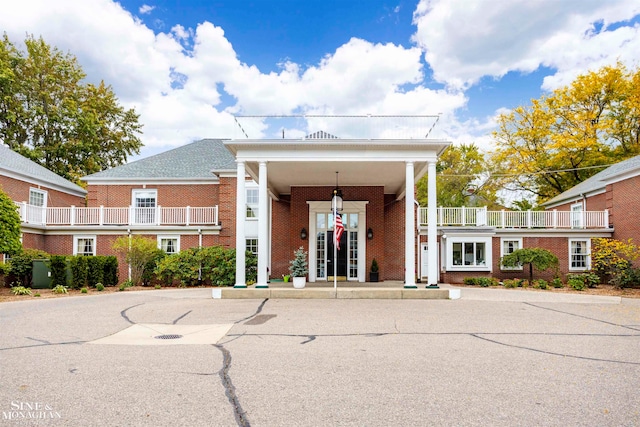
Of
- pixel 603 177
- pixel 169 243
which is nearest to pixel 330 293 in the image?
pixel 169 243

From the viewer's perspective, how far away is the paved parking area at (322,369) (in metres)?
4.00

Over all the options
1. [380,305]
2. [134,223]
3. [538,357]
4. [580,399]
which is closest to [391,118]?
[380,305]

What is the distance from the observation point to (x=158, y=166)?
77.2ft

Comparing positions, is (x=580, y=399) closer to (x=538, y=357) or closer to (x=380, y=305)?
(x=538, y=357)

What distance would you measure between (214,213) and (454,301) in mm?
12760

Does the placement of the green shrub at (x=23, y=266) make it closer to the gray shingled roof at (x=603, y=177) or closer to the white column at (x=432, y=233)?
the white column at (x=432, y=233)

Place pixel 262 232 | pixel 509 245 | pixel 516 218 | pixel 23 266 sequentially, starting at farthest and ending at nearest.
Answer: pixel 516 218, pixel 509 245, pixel 23 266, pixel 262 232

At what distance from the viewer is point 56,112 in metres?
31.1

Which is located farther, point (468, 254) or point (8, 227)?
point (468, 254)

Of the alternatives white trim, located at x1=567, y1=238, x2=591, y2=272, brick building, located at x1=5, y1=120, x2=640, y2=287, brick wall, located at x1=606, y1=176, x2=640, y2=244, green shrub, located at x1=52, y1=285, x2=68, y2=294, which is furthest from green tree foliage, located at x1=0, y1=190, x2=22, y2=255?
brick wall, located at x1=606, y1=176, x2=640, y2=244

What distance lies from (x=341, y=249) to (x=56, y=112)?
966 inches

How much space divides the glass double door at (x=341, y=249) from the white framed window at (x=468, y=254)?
5.48m

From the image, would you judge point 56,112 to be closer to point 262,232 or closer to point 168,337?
point 262,232

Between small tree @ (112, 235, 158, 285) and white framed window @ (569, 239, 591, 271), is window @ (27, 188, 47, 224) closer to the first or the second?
small tree @ (112, 235, 158, 285)
